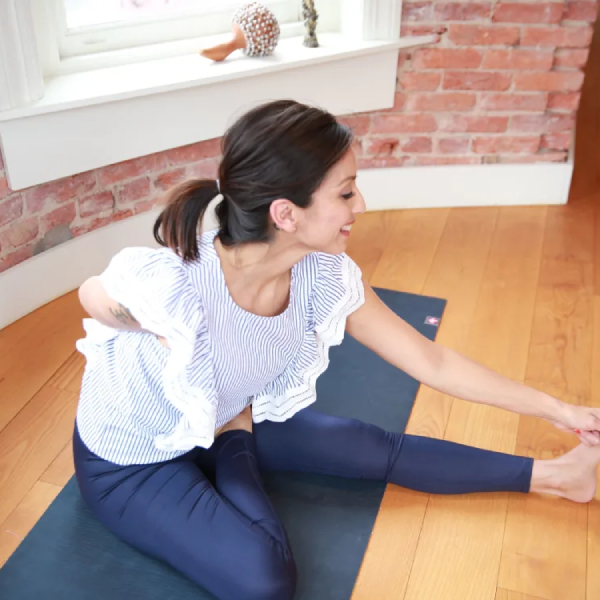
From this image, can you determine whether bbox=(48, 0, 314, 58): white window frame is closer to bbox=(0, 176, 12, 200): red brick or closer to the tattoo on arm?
bbox=(0, 176, 12, 200): red brick

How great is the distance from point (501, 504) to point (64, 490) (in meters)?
0.94

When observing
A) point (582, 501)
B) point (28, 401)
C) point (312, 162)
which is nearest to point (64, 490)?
point (28, 401)

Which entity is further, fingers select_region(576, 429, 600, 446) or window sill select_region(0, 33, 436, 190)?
window sill select_region(0, 33, 436, 190)

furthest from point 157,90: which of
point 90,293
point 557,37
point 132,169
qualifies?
point 557,37

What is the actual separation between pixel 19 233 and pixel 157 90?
0.55 meters

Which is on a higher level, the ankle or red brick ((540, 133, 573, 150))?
red brick ((540, 133, 573, 150))

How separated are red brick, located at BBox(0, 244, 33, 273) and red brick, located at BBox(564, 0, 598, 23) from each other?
6.10 feet

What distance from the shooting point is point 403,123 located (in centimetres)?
272

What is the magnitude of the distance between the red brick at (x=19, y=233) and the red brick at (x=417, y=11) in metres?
1.36

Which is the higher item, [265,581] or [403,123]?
[403,123]

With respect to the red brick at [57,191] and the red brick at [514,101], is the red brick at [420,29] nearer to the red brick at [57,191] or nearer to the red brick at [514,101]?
the red brick at [514,101]

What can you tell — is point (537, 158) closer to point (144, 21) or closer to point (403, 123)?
point (403, 123)

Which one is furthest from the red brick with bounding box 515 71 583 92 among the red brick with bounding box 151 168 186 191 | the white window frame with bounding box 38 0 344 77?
the red brick with bounding box 151 168 186 191

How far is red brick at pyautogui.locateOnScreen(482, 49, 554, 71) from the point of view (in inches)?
102
